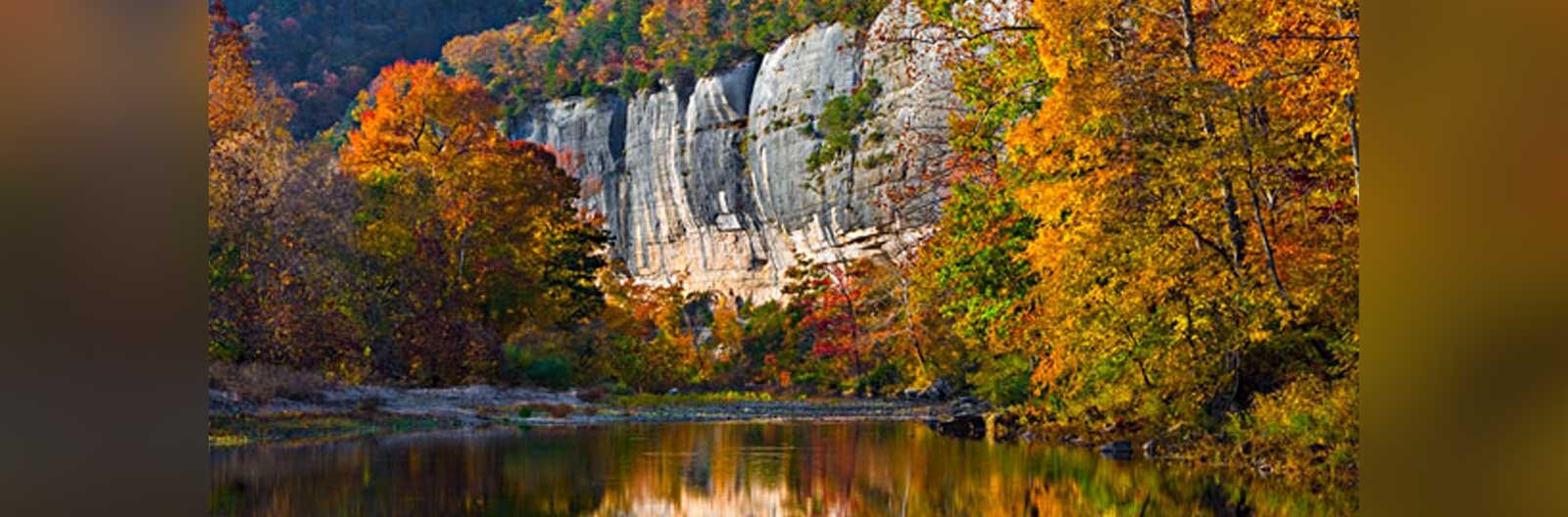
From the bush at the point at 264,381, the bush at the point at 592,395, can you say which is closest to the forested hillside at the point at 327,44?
the bush at the point at 592,395

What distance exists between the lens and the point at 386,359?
19438mm

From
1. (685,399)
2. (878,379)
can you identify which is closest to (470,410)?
(685,399)

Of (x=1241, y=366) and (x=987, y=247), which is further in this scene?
(x=987, y=247)

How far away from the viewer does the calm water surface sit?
24.2 ft

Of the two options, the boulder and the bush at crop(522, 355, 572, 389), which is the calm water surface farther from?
the bush at crop(522, 355, 572, 389)

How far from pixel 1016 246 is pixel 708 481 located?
12.8ft

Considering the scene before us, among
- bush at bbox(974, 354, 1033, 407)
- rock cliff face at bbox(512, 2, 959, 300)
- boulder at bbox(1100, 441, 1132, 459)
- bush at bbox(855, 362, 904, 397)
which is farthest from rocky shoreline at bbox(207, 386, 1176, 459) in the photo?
rock cliff face at bbox(512, 2, 959, 300)

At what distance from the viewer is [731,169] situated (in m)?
45.7

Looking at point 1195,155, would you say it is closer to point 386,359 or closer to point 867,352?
point 386,359

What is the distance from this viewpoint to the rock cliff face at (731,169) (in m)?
40.2
